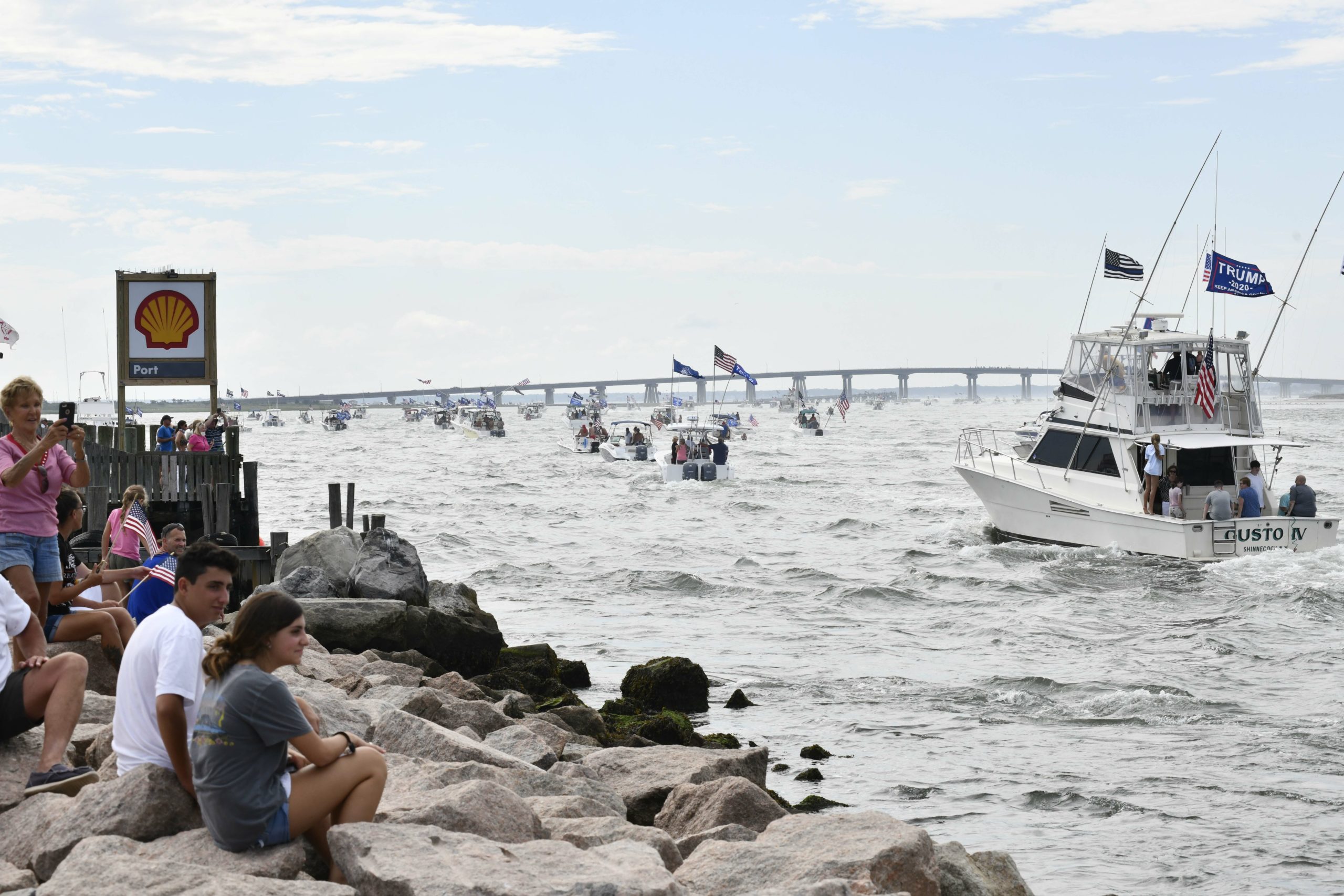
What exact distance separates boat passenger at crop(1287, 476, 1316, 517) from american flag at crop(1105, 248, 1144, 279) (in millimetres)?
5186

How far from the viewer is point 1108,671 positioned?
49.6 feet

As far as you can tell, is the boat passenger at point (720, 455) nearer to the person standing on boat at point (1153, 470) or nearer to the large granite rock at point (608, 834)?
the person standing on boat at point (1153, 470)

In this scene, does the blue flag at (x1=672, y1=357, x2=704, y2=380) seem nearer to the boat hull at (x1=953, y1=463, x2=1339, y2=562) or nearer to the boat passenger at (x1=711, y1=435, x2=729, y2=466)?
the boat passenger at (x1=711, y1=435, x2=729, y2=466)

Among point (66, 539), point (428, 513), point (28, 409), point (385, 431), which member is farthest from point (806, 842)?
point (385, 431)

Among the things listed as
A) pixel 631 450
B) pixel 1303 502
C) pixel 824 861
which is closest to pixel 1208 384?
pixel 1303 502

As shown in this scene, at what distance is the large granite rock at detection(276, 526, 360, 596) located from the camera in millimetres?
15664

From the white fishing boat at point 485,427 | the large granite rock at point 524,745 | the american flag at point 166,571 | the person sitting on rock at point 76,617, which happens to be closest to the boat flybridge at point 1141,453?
the large granite rock at point 524,745

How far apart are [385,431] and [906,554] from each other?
10430cm

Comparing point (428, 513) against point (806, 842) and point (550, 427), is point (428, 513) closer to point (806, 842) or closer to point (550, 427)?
point (806, 842)

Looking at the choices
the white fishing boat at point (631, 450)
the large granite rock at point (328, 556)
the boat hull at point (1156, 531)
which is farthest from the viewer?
the white fishing boat at point (631, 450)

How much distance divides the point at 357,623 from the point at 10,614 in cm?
771

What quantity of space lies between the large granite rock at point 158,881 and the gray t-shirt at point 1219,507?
19.6m

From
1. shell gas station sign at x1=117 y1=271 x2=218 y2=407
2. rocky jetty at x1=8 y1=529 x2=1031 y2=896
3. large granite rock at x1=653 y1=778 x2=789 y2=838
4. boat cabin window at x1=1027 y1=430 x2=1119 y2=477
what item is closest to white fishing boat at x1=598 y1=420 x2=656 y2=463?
boat cabin window at x1=1027 y1=430 x2=1119 y2=477

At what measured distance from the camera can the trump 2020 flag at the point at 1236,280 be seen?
22719 millimetres
